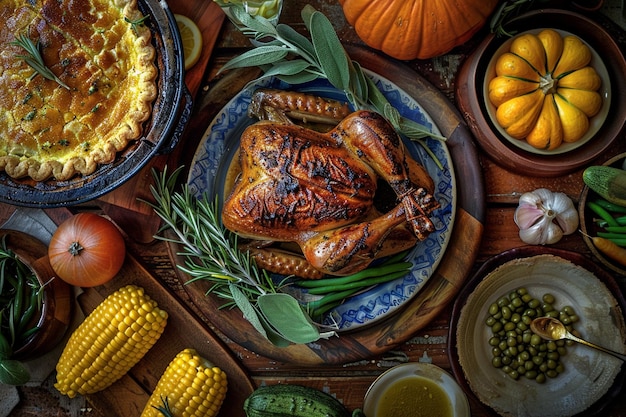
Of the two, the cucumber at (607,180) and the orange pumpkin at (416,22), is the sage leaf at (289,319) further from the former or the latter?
the cucumber at (607,180)

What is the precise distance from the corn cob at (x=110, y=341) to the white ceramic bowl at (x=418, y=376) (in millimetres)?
1050

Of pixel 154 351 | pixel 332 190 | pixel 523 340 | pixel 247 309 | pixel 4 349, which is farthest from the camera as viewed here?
pixel 154 351

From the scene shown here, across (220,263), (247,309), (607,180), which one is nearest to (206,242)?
(220,263)

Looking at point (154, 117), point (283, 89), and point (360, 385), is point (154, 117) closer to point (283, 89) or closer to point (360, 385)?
point (283, 89)

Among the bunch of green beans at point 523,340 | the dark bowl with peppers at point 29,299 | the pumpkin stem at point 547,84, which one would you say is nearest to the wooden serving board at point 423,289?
the bunch of green beans at point 523,340

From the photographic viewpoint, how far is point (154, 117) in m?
2.49

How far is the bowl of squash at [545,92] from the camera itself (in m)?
2.57

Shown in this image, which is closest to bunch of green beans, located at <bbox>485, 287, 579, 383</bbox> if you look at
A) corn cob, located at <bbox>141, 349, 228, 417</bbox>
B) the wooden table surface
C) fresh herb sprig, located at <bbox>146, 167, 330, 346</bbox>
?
the wooden table surface

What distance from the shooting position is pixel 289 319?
246 centimetres

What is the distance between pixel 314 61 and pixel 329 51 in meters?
0.16

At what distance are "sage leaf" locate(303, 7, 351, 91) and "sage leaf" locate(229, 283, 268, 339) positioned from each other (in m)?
1.02

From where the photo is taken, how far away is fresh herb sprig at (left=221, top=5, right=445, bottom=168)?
2.43 metres

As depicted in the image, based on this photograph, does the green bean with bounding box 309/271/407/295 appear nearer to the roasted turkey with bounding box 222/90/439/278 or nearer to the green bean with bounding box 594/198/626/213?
the roasted turkey with bounding box 222/90/439/278

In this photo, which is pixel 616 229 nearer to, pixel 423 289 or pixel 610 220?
pixel 610 220
